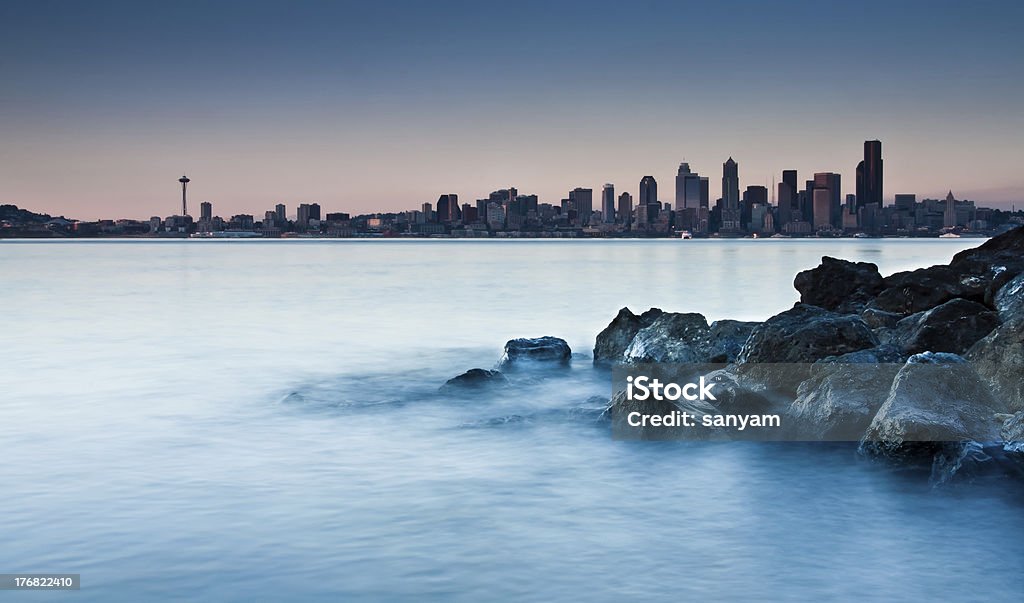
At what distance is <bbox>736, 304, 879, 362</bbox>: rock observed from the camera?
10922 millimetres

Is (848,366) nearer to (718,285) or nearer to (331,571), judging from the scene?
(331,571)

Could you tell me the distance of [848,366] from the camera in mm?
9609

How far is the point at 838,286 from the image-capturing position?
1684cm

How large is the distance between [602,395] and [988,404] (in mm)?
4840

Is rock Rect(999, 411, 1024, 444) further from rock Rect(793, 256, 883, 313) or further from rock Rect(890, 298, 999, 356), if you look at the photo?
rock Rect(793, 256, 883, 313)

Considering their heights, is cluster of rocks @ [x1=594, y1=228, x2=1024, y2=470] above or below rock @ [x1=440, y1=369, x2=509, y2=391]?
above

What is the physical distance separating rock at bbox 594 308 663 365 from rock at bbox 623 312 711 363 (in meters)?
1.38

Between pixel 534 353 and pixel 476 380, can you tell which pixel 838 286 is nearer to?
pixel 534 353

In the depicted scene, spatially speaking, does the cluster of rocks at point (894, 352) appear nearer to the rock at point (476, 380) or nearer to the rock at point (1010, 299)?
the rock at point (1010, 299)

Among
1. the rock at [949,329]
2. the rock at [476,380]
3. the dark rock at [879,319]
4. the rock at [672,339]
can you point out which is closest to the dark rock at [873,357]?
the rock at [949,329]

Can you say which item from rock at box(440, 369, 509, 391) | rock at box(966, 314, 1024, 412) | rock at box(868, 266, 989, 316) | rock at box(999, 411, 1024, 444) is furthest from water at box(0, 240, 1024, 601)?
rock at box(868, 266, 989, 316)

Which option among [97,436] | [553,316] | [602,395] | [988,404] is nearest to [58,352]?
[97,436]

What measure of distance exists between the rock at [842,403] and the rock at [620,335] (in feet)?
17.2

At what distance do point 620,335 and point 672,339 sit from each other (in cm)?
266
